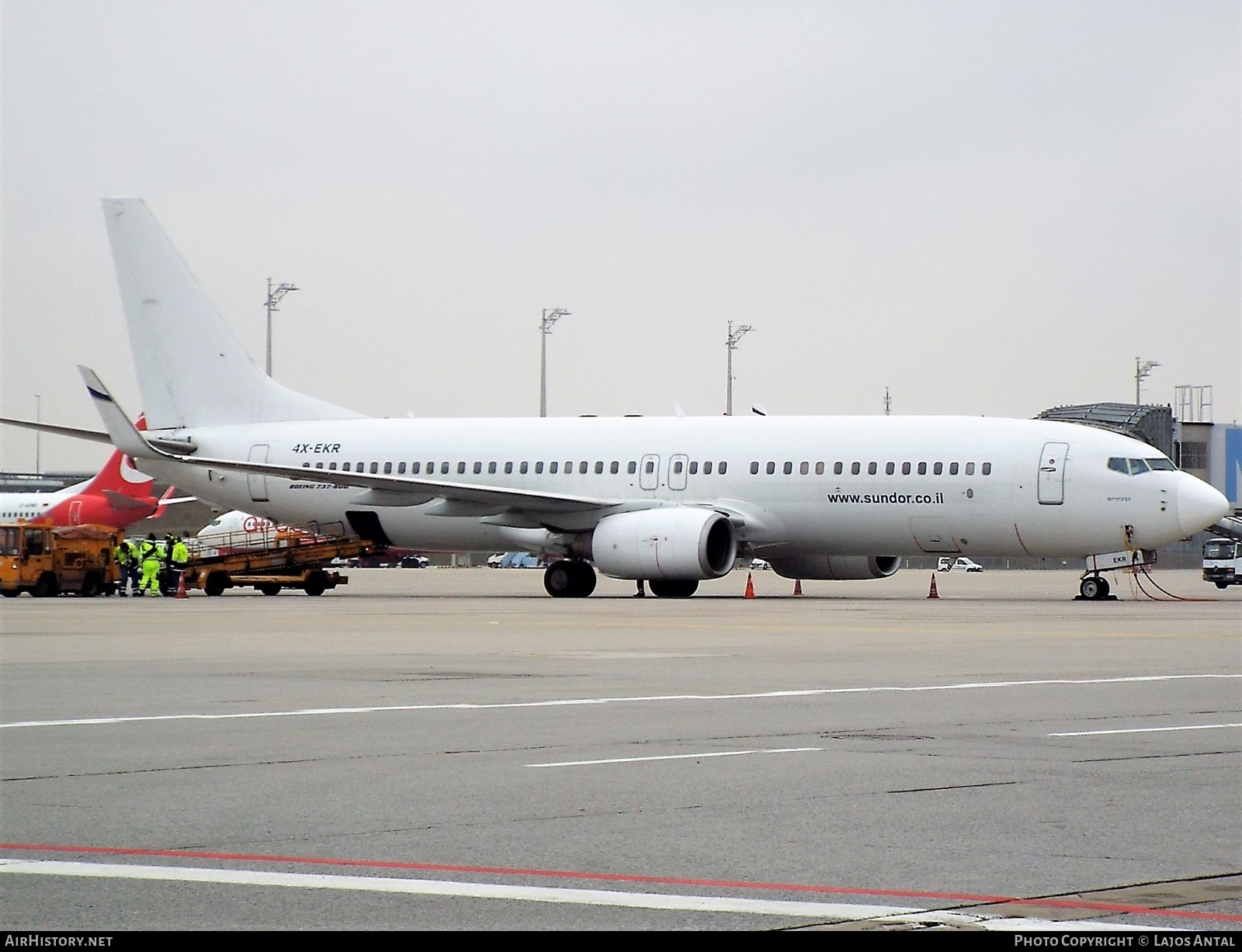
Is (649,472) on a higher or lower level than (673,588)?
higher

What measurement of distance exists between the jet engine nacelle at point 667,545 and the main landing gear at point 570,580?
1.90 meters

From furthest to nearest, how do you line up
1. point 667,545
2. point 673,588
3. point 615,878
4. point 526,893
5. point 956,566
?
point 956,566, point 673,588, point 667,545, point 615,878, point 526,893

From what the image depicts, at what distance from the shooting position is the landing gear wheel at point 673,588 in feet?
133

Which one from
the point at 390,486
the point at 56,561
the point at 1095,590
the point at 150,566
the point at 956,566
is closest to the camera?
the point at 1095,590

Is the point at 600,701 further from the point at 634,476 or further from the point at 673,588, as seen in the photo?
the point at 634,476

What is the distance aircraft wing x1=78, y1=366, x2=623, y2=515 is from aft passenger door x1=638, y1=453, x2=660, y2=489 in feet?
2.38

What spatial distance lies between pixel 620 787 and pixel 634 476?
105 feet

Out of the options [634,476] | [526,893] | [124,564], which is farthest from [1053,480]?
[526,893]

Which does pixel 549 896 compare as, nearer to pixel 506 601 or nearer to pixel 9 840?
pixel 9 840

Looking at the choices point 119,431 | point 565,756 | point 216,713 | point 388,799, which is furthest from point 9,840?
point 119,431

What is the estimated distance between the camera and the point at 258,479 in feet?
151

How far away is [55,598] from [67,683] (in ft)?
92.3

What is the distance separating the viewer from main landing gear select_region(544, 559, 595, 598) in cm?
4131

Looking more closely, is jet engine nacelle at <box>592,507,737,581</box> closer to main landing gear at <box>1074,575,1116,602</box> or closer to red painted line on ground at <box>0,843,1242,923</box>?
main landing gear at <box>1074,575,1116,602</box>
